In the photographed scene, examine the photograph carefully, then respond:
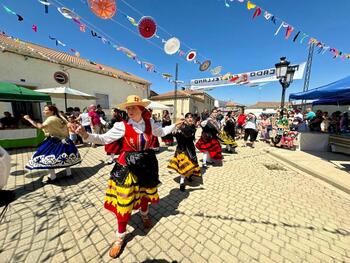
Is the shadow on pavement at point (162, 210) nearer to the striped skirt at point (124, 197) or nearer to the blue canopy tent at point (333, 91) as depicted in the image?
the striped skirt at point (124, 197)

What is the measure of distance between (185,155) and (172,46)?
402cm

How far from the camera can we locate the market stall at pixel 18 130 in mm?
5744

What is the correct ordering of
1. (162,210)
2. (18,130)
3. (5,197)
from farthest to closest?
(18,130)
(162,210)
(5,197)

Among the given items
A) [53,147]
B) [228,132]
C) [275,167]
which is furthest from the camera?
[228,132]

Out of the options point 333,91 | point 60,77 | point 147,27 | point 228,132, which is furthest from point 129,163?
point 60,77

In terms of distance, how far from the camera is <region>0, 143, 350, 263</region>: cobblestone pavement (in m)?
1.98

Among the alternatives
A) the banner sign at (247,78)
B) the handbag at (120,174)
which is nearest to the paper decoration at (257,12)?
the banner sign at (247,78)

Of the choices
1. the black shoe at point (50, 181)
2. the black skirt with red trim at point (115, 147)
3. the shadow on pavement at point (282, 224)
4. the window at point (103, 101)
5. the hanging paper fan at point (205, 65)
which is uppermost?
the hanging paper fan at point (205, 65)

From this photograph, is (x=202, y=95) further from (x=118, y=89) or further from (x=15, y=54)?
(x=15, y=54)

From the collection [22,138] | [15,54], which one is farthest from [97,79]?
[22,138]

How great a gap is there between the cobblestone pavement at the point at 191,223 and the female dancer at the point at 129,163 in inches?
20.3

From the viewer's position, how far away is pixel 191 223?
8.24 feet

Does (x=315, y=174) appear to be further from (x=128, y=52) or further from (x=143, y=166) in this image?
(x=128, y=52)

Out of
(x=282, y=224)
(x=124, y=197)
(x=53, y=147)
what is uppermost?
(x=53, y=147)
